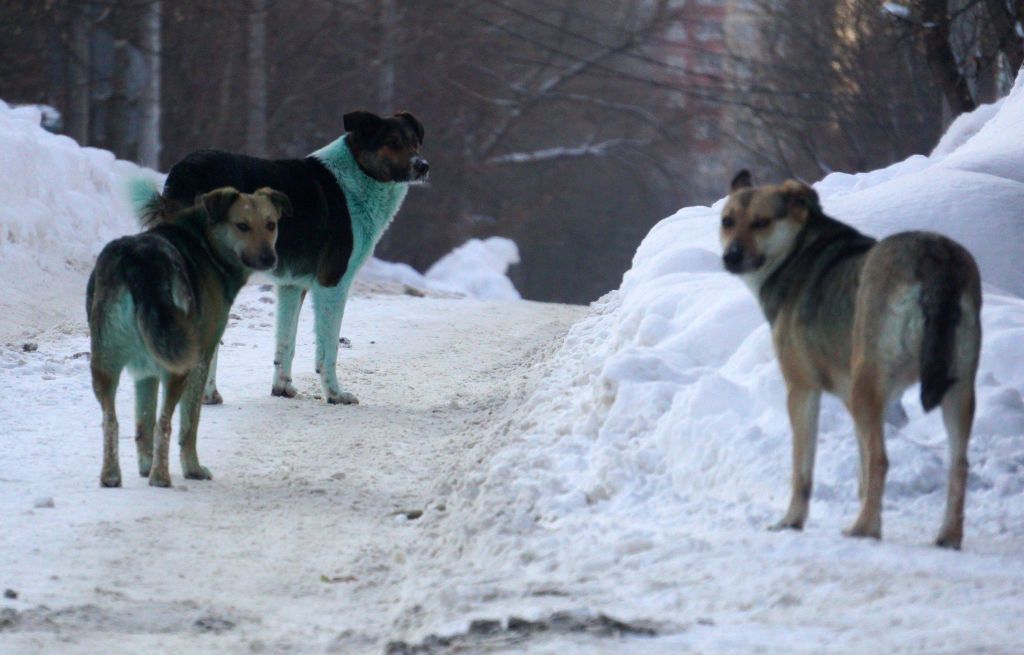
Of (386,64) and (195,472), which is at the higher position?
(386,64)

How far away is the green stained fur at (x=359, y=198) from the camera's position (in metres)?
10.9

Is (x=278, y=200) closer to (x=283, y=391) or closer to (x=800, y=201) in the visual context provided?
(x=283, y=391)

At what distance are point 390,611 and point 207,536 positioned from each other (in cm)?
142

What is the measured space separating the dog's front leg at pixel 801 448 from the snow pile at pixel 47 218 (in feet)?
31.0

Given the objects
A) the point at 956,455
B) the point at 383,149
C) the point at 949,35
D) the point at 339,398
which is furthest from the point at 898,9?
the point at 956,455

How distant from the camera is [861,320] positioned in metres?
5.59

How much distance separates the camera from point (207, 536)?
673 cm

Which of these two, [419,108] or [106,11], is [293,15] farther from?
[106,11]

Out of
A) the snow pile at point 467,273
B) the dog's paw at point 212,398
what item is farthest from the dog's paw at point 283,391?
the snow pile at point 467,273

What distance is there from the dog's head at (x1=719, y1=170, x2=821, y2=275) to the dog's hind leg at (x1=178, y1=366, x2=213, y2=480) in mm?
3083

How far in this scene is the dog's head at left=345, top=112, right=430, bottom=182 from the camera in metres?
11.0

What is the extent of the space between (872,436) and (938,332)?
46 centimetres

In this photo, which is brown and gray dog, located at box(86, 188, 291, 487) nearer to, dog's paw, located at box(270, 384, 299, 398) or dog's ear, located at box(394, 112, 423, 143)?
dog's paw, located at box(270, 384, 299, 398)

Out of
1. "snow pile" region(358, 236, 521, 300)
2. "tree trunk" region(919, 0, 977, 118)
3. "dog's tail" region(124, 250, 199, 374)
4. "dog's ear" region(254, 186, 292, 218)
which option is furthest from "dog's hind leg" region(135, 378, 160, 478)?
"snow pile" region(358, 236, 521, 300)
